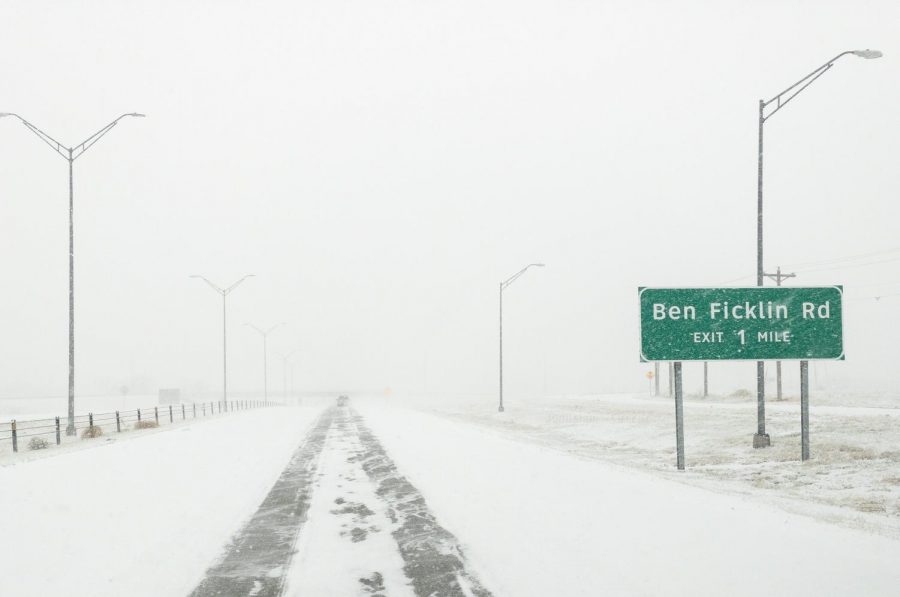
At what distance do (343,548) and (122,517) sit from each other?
4.12 metres

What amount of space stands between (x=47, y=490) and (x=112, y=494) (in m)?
1.02

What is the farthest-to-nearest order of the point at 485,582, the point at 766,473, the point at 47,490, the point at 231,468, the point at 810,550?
the point at 231,468
the point at 766,473
the point at 47,490
the point at 810,550
the point at 485,582

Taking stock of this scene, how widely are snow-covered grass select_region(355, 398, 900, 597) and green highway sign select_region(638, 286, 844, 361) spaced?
2.61 metres

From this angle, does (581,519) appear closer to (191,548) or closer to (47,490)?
(191,548)

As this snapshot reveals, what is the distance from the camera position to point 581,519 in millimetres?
9227

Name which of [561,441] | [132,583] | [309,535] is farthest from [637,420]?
[132,583]

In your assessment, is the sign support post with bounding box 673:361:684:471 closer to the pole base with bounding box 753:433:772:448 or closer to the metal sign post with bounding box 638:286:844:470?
the metal sign post with bounding box 638:286:844:470

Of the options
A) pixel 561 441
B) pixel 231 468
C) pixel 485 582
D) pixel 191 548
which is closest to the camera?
pixel 485 582

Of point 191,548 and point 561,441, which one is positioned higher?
point 191,548

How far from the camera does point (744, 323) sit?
1501 centimetres

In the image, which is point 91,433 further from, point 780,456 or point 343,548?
point 780,456

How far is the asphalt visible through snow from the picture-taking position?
6562mm

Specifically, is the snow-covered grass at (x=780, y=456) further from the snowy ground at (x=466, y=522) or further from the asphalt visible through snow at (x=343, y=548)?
the asphalt visible through snow at (x=343, y=548)

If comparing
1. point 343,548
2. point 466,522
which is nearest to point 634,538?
point 466,522
